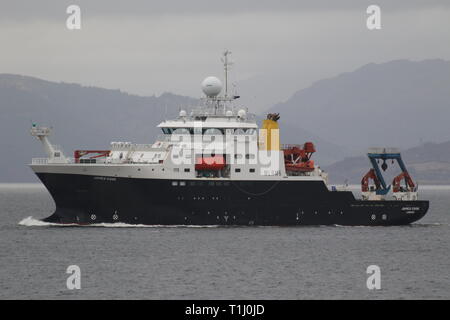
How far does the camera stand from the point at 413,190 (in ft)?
234

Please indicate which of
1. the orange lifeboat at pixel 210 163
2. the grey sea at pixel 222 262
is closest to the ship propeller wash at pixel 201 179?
the orange lifeboat at pixel 210 163

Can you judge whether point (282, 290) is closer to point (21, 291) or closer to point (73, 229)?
point (21, 291)

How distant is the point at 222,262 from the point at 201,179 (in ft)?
42.6

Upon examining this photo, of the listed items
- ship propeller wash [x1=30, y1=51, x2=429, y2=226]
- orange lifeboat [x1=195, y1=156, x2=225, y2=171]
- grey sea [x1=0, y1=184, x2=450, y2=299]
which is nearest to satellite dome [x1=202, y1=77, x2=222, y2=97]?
ship propeller wash [x1=30, y1=51, x2=429, y2=226]

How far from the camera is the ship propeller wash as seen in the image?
2522 inches

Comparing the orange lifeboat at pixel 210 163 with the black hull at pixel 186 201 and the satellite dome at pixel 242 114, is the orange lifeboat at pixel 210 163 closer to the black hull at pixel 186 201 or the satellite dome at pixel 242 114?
the black hull at pixel 186 201

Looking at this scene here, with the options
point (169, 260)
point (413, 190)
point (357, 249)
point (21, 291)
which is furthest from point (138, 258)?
point (413, 190)

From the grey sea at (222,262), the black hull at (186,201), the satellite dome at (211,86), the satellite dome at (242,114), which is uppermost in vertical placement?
the satellite dome at (211,86)

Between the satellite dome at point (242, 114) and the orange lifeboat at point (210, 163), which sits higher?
the satellite dome at point (242, 114)

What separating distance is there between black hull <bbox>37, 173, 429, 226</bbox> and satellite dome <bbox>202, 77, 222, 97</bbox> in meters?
7.50

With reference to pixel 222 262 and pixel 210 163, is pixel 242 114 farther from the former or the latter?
pixel 222 262

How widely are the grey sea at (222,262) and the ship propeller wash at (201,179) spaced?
105cm

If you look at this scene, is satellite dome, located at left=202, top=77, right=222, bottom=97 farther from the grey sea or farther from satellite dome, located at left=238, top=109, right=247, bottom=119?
the grey sea

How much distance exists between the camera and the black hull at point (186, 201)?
64.0 m
